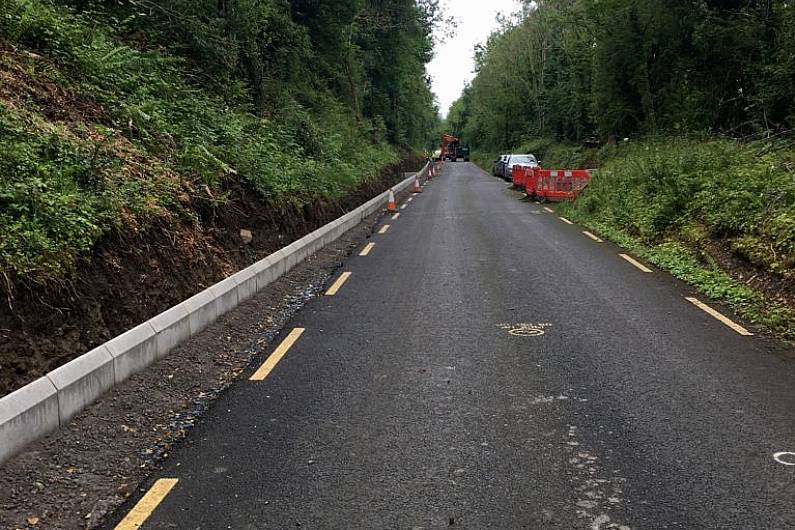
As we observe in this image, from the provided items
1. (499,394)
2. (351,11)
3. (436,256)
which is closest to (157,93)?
(436,256)

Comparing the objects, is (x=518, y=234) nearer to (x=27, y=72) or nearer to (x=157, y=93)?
(x=157, y=93)

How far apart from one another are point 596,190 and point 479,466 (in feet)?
54.2

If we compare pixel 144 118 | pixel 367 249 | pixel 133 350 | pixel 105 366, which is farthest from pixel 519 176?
pixel 105 366

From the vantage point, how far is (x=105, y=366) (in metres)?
5.36

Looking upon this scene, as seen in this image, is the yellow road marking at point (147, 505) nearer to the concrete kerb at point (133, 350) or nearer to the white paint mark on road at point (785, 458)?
the concrete kerb at point (133, 350)

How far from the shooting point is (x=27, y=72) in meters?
9.43

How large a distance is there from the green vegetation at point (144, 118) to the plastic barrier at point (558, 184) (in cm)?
657

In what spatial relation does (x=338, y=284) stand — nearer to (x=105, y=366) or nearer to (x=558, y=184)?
(x=105, y=366)

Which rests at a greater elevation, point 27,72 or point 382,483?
point 27,72

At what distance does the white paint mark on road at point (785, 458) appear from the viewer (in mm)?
4273

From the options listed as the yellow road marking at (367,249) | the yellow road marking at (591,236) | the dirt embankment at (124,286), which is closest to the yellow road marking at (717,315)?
the yellow road marking at (591,236)

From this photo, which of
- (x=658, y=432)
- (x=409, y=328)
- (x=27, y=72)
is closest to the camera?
(x=658, y=432)

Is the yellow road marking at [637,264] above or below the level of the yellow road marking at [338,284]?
above

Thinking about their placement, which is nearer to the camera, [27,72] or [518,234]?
[27,72]
